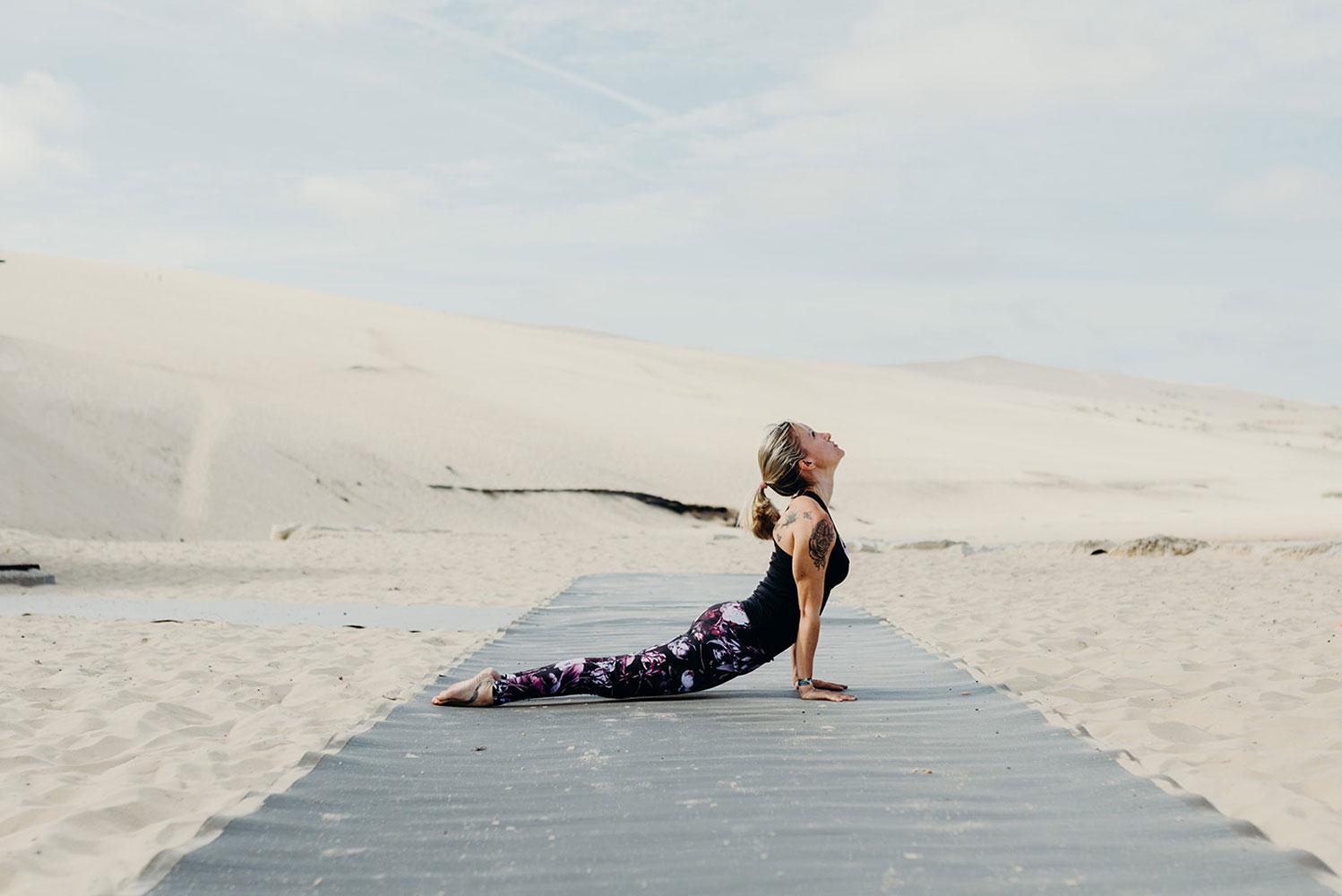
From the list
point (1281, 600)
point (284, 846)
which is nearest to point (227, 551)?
point (1281, 600)

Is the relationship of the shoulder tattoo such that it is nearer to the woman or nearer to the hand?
the woman

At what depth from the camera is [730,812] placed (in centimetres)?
306

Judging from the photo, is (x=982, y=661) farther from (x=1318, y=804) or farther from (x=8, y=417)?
(x=8, y=417)

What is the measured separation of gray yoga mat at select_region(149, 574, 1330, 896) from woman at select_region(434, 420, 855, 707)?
0.09 m

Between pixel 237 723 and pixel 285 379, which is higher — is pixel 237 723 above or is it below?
below

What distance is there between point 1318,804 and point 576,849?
81.4 inches

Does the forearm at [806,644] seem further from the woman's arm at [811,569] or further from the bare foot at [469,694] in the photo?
the bare foot at [469,694]

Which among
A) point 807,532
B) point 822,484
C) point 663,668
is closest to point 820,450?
point 822,484

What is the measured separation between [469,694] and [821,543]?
4.86ft

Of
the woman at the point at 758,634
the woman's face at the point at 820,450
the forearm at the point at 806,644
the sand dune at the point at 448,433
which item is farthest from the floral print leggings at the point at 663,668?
the sand dune at the point at 448,433

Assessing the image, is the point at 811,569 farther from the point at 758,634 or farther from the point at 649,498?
the point at 649,498

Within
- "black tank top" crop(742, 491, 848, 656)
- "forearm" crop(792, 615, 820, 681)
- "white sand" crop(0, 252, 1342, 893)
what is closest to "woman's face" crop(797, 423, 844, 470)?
"black tank top" crop(742, 491, 848, 656)

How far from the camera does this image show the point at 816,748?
3.78m

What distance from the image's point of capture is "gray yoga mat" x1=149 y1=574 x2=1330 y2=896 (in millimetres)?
2588
